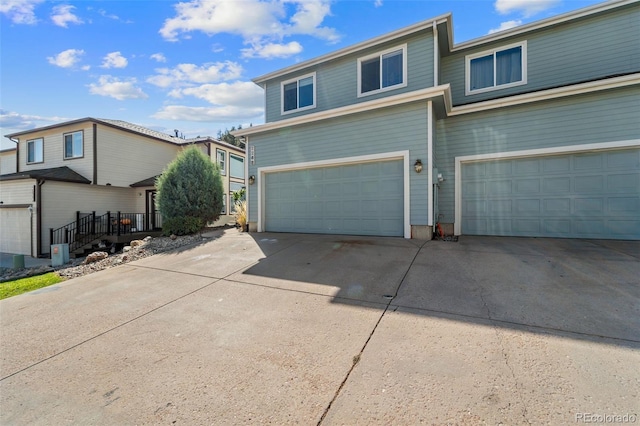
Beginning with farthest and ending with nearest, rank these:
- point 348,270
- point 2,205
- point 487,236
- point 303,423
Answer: point 2,205 < point 487,236 < point 348,270 < point 303,423

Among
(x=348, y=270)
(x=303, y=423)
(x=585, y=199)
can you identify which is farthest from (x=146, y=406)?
(x=585, y=199)

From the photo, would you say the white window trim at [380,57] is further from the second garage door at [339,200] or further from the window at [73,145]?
the window at [73,145]

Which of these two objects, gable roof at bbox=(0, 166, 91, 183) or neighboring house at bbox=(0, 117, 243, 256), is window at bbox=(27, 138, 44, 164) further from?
gable roof at bbox=(0, 166, 91, 183)

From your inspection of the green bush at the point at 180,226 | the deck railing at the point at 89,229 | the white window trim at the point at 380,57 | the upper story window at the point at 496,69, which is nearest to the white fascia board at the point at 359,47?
the white window trim at the point at 380,57

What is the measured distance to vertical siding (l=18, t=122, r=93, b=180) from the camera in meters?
14.0

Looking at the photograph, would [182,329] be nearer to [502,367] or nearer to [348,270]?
[348,270]

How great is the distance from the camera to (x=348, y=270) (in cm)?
517

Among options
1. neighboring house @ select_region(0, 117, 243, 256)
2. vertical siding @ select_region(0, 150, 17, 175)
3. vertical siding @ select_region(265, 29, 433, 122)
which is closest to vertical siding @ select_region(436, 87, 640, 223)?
vertical siding @ select_region(265, 29, 433, 122)

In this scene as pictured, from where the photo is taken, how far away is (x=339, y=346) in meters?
2.75

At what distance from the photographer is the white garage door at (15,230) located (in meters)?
13.0

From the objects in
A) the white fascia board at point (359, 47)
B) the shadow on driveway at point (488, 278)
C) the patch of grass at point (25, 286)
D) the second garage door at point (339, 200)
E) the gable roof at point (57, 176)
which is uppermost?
the white fascia board at point (359, 47)

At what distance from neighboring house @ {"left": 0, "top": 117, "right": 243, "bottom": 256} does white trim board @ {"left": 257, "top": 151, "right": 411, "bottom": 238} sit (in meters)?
7.89

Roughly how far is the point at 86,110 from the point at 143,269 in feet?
44.7

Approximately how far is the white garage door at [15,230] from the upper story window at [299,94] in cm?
1338
